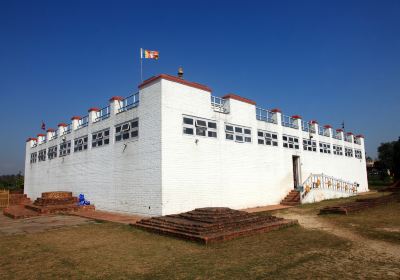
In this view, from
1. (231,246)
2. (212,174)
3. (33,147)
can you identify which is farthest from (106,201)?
(33,147)

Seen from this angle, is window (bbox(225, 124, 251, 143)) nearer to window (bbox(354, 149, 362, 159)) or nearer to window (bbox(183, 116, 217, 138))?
window (bbox(183, 116, 217, 138))

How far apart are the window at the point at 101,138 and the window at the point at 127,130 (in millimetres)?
1220

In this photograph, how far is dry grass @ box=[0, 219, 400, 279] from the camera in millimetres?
6098

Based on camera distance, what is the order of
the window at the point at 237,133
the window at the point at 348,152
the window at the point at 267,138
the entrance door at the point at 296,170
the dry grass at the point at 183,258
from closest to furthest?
the dry grass at the point at 183,258
the window at the point at 237,133
the window at the point at 267,138
the entrance door at the point at 296,170
the window at the point at 348,152

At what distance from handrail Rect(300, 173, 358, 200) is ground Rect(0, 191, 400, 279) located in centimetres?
977

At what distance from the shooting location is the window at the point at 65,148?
2514 cm

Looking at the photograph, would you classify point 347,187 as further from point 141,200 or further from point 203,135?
→ point 141,200

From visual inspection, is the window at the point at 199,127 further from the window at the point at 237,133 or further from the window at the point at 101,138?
the window at the point at 101,138

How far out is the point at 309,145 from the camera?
86.5 ft

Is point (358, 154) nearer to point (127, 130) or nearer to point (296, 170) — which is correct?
point (296, 170)

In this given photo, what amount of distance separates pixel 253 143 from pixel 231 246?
1213 cm

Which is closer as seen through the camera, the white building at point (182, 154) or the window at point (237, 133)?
the white building at point (182, 154)

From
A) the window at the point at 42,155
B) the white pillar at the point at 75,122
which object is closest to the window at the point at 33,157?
the window at the point at 42,155

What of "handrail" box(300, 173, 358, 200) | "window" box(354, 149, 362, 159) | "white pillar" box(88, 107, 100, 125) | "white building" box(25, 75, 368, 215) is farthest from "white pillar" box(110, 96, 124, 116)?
"window" box(354, 149, 362, 159)
